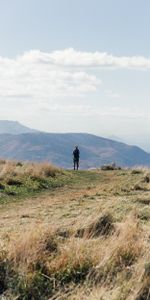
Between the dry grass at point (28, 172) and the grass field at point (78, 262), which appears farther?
the dry grass at point (28, 172)

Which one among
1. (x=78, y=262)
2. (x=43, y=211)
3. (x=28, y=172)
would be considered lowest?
(x=78, y=262)

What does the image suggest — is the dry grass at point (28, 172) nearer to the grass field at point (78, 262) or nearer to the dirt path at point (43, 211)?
the dirt path at point (43, 211)

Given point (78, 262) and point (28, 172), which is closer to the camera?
point (78, 262)

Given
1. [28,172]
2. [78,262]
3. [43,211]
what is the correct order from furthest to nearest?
[28,172], [43,211], [78,262]

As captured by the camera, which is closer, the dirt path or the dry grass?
the dirt path

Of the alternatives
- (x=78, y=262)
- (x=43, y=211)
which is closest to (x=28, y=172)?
(x=43, y=211)

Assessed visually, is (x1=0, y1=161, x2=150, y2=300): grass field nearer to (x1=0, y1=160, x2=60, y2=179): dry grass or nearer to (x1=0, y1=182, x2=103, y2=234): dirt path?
(x1=0, y1=182, x2=103, y2=234): dirt path

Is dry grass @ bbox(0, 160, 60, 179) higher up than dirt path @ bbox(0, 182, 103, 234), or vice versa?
dry grass @ bbox(0, 160, 60, 179)

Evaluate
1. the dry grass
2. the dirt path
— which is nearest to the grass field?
the dirt path

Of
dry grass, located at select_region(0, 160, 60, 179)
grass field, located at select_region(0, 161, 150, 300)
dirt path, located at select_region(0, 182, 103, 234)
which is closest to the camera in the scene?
grass field, located at select_region(0, 161, 150, 300)

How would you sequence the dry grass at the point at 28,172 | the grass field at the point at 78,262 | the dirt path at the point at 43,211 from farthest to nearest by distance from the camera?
1. the dry grass at the point at 28,172
2. the dirt path at the point at 43,211
3. the grass field at the point at 78,262

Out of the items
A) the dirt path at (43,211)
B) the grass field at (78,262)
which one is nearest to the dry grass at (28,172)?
the dirt path at (43,211)

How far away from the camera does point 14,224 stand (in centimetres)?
1535

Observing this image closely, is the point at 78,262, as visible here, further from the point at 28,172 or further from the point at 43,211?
the point at 28,172
